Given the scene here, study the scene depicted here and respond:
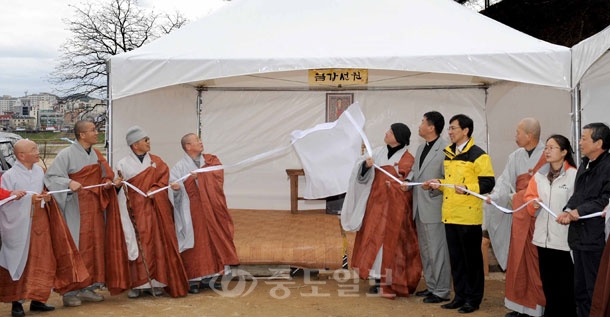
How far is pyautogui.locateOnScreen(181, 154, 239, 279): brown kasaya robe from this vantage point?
498cm

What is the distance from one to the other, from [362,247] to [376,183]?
1.73ft

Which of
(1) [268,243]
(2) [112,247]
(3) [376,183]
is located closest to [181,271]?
(2) [112,247]

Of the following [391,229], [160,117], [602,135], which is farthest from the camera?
[160,117]

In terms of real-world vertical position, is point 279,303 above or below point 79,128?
below

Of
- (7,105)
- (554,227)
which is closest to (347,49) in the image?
(554,227)

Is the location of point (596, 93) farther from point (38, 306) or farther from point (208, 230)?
point (38, 306)

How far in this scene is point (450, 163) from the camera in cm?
440

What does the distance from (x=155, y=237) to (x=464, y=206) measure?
92.6 inches

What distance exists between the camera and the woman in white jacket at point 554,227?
12.0 ft

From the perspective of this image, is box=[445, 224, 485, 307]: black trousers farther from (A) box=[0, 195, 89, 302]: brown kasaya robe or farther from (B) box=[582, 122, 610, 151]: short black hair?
(A) box=[0, 195, 89, 302]: brown kasaya robe

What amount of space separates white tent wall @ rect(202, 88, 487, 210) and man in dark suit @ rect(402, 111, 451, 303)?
301 centimetres

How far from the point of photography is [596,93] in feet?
16.8

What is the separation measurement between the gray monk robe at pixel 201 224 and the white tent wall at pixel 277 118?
2.78 metres

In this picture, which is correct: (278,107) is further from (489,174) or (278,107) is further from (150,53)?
(489,174)
